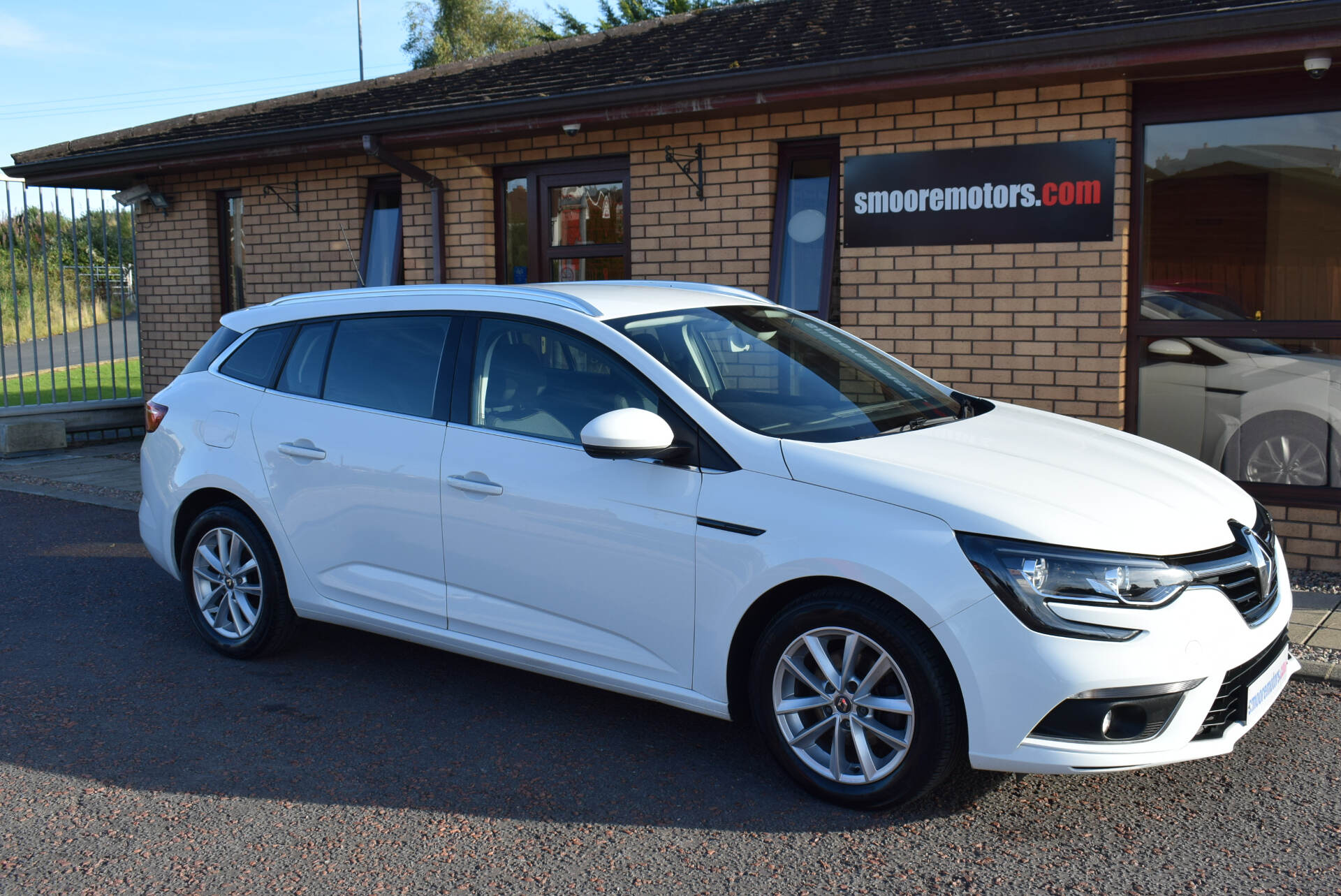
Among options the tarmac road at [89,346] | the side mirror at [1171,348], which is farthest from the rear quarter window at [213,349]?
the tarmac road at [89,346]

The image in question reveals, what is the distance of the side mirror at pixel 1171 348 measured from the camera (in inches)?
279

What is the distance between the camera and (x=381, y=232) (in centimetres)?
1077

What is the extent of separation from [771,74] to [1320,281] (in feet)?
11.5

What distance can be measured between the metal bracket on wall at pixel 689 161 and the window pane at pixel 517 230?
1.61 m

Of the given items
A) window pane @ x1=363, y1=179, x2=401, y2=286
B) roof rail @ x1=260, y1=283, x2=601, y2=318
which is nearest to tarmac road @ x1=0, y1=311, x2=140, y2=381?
window pane @ x1=363, y1=179, x2=401, y2=286

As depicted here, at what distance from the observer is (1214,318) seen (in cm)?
696

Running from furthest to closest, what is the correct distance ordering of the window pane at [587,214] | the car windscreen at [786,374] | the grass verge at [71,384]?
1. the grass verge at [71,384]
2. the window pane at [587,214]
3. the car windscreen at [786,374]

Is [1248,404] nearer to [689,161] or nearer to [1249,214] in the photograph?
[1249,214]

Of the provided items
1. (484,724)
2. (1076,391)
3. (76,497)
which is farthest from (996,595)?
(76,497)

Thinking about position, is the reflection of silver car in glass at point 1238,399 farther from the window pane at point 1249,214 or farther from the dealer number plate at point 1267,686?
the dealer number plate at point 1267,686

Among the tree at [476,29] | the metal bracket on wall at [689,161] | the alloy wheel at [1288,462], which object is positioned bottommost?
the alloy wheel at [1288,462]

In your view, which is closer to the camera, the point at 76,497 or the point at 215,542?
the point at 215,542

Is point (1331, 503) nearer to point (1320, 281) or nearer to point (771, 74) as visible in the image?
point (1320, 281)

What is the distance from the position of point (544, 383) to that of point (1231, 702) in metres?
2.60
